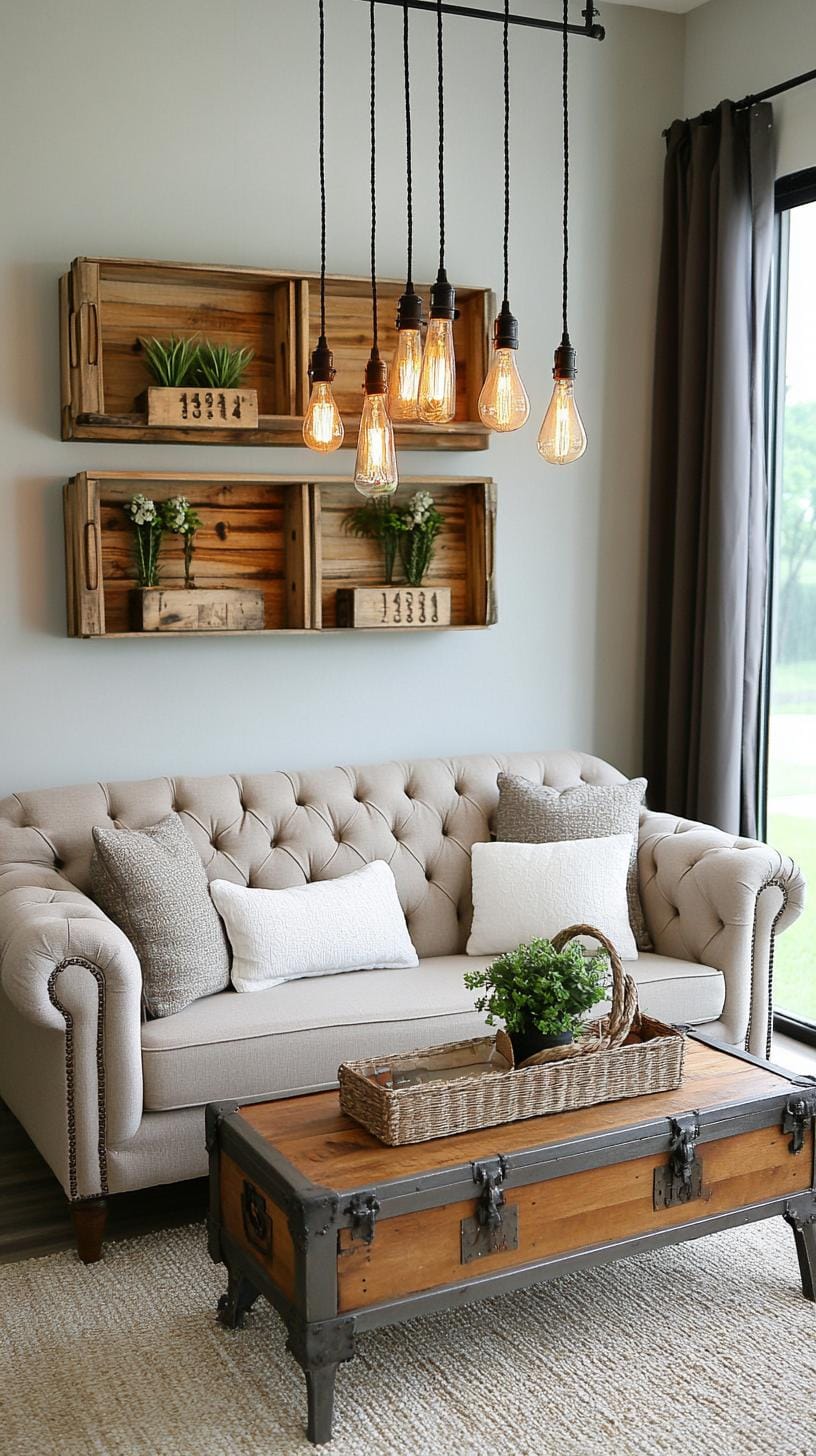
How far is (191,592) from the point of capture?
3633 millimetres

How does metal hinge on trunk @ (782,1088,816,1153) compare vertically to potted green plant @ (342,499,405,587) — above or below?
below

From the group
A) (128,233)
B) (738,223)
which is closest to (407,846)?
(128,233)

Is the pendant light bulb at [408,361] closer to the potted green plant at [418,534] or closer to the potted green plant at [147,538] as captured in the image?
the potted green plant at [147,538]

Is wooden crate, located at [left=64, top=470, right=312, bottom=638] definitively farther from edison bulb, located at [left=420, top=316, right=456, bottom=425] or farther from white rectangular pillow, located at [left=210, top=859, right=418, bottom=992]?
edison bulb, located at [left=420, top=316, right=456, bottom=425]

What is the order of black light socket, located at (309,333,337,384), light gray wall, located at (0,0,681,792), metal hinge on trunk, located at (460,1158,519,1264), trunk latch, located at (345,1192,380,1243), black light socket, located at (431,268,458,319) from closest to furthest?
trunk latch, located at (345,1192,380,1243), metal hinge on trunk, located at (460,1158,519,1264), black light socket, located at (431,268,458,319), black light socket, located at (309,333,337,384), light gray wall, located at (0,0,681,792)

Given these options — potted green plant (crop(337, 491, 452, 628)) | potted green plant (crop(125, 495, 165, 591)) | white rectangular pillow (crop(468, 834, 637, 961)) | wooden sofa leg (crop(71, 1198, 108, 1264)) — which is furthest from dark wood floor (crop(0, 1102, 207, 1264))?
potted green plant (crop(337, 491, 452, 628))

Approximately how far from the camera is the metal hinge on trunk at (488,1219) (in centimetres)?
227

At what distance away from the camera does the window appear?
408 centimetres

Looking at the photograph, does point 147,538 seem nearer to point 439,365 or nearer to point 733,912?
point 439,365

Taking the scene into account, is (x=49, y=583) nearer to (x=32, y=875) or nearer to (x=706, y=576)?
(x=32, y=875)

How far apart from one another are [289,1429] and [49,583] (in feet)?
7.21

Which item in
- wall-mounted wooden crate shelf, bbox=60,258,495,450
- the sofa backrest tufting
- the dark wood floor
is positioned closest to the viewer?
the dark wood floor

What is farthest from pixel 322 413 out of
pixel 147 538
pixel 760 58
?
pixel 760 58

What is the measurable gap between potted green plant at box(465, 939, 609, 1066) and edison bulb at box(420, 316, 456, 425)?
3.21 ft
